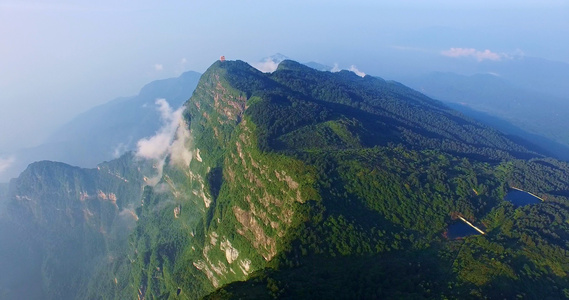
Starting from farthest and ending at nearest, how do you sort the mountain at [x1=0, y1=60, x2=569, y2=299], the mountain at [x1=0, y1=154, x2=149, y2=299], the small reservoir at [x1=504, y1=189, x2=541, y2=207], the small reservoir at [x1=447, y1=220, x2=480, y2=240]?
the mountain at [x1=0, y1=154, x2=149, y2=299], the small reservoir at [x1=504, y1=189, x2=541, y2=207], the small reservoir at [x1=447, y1=220, x2=480, y2=240], the mountain at [x1=0, y1=60, x2=569, y2=299]

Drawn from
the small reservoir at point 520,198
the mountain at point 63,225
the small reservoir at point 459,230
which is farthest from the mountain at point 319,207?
the small reservoir at point 520,198

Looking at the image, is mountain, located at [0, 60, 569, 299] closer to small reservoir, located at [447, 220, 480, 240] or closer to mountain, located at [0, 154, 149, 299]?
mountain, located at [0, 154, 149, 299]

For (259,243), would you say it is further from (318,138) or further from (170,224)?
(170,224)

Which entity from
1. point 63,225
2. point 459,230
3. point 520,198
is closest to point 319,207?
point 459,230

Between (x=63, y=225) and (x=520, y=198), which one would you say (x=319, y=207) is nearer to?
(x=520, y=198)

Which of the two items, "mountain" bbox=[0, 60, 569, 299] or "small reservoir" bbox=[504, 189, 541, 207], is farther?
"small reservoir" bbox=[504, 189, 541, 207]

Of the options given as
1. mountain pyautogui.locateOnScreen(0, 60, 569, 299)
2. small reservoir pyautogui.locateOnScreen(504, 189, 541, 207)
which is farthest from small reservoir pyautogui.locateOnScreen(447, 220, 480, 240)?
small reservoir pyautogui.locateOnScreen(504, 189, 541, 207)

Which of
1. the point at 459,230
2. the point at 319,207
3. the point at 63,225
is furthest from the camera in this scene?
the point at 63,225
